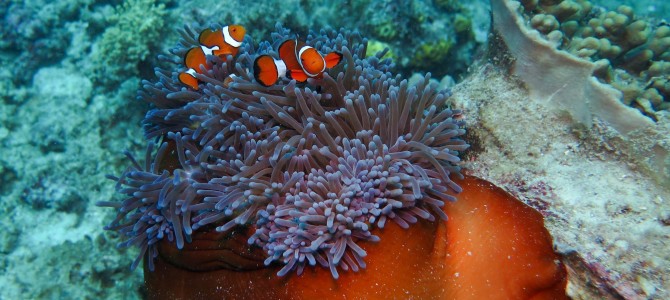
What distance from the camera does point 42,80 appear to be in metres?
5.98

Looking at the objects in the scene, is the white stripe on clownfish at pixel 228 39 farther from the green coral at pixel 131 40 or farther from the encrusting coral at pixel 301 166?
the green coral at pixel 131 40

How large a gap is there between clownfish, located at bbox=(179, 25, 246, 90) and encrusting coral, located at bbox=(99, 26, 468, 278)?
11 centimetres

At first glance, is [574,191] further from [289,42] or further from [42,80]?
[42,80]

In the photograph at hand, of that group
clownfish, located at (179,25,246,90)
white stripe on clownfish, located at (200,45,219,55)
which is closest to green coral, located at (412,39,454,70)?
clownfish, located at (179,25,246,90)

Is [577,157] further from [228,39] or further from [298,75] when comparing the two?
[228,39]

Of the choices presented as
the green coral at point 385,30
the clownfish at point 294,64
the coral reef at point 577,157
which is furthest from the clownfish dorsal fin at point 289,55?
the green coral at point 385,30

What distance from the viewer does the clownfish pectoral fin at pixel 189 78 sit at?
3.03 meters

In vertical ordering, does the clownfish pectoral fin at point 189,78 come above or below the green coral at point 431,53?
above

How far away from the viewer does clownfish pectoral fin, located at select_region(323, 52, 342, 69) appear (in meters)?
2.65

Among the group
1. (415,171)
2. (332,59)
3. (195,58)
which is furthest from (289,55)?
(415,171)

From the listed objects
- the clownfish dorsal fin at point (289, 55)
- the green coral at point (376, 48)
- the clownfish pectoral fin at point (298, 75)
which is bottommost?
the green coral at point (376, 48)

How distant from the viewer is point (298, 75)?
2.75 metres

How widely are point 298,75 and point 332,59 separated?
0.25m

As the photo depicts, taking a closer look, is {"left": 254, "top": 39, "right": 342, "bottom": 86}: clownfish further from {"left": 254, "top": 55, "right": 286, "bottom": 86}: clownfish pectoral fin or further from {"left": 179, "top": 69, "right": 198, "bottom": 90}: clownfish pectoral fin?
{"left": 179, "top": 69, "right": 198, "bottom": 90}: clownfish pectoral fin
